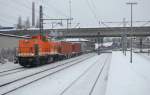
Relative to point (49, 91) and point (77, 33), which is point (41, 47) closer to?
point (49, 91)

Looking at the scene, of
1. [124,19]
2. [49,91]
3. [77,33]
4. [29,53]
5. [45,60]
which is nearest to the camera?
[49,91]

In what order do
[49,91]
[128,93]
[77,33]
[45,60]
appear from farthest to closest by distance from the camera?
[77,33]
[45,60]
[49,91]
[128,93]

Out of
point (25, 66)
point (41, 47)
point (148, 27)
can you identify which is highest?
point (148, 27)

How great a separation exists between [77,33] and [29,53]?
175 feet

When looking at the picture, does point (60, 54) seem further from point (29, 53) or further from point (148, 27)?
point (148, 27)

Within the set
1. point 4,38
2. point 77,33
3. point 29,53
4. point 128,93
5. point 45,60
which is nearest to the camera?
point 128,93

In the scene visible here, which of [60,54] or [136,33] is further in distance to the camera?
[136,33]

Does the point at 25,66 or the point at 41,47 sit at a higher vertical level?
the point at 41,47

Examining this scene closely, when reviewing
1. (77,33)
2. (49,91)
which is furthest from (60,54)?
(77,33)

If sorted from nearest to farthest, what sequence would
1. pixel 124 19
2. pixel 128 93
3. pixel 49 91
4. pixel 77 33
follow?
pixel 128 93 < pixel 49 91 < pixel 124 19 < pixel 77 33

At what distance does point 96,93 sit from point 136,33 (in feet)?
227

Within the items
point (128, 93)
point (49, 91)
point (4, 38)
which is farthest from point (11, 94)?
point (4, 38)

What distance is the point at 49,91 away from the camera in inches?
583

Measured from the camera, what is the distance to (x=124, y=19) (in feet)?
251
